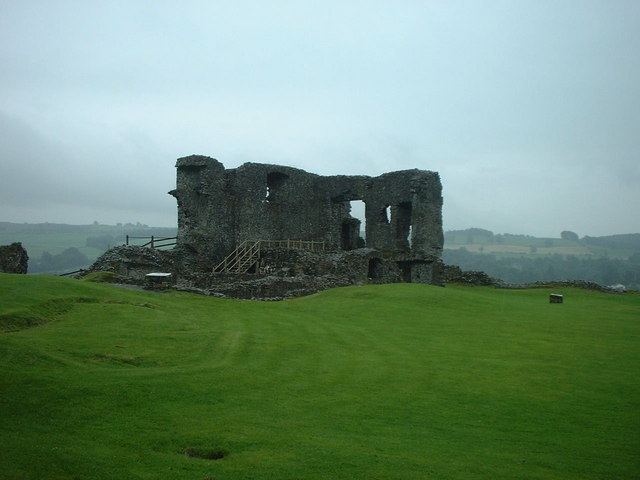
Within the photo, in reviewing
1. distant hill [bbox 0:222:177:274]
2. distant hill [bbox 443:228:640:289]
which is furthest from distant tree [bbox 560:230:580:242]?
distant hill [bbox 0:222:177:274]

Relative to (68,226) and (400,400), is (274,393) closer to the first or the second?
(400,400)

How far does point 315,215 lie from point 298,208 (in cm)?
162

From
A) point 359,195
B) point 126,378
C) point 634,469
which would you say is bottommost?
point 634,469

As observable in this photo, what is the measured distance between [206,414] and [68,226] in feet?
452

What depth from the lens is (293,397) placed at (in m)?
9.40

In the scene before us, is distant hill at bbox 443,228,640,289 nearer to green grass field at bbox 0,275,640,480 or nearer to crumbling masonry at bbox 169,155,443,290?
crumbling masonry at bbox 169,155,443,290

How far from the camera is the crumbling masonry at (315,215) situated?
34.3 m

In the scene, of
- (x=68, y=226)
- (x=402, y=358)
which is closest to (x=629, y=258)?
(x=68, y=226)

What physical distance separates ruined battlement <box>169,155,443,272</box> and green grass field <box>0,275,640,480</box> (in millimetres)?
18443

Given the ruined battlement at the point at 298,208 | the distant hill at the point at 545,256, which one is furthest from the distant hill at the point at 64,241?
the distant hill at the point at 545,256

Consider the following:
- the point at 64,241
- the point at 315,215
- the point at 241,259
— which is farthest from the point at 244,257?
the point at 64,241

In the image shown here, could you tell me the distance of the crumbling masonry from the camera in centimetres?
3434

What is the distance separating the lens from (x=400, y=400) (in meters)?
9.62

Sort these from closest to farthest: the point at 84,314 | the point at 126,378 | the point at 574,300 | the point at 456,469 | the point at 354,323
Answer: the point at 456,469, the point at 126,378, the point at 84,314, the point at 354,323, the point at 574,300
